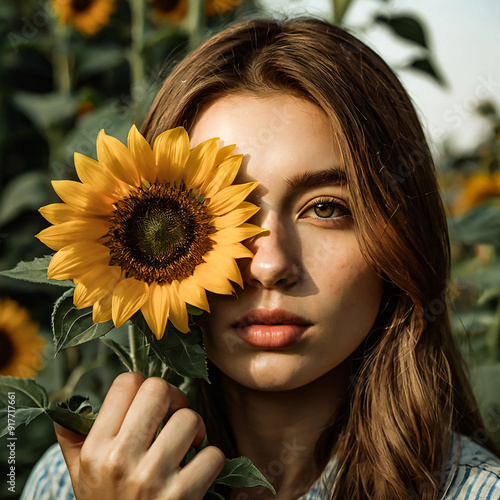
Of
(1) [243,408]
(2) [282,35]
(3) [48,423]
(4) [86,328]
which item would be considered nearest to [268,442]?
(1) [243,408]

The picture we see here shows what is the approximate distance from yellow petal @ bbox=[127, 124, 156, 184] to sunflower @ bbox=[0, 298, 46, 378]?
119cm

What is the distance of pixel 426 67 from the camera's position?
5.47 ft

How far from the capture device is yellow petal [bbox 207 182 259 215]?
0.83m

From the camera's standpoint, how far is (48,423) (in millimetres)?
1688

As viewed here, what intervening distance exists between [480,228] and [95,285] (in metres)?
1.03

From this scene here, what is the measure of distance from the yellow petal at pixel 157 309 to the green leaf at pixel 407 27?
117cm

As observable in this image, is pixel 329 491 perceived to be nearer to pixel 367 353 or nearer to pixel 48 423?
pixel 367 353

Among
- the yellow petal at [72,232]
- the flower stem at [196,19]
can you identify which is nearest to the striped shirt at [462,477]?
the yellow petal at [72,232]

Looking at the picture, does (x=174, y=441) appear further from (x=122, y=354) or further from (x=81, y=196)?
(x=81, y=196)

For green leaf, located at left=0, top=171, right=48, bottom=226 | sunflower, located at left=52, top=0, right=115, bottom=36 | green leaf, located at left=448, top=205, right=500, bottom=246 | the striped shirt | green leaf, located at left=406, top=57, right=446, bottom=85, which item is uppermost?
sunflower, located at left=52, top=0, right=115, bottom=36

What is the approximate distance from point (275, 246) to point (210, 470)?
0.32m

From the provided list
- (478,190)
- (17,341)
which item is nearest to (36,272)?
(17,341)

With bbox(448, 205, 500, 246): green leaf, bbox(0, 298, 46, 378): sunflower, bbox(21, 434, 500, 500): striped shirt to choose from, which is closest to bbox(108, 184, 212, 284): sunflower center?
bbox(21, 434, 500, 500): striped shirt

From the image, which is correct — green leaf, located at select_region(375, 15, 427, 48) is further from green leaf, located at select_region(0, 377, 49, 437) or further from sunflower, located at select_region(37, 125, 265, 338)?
green leaf, located at select_region(0, 377, 49, 437)
